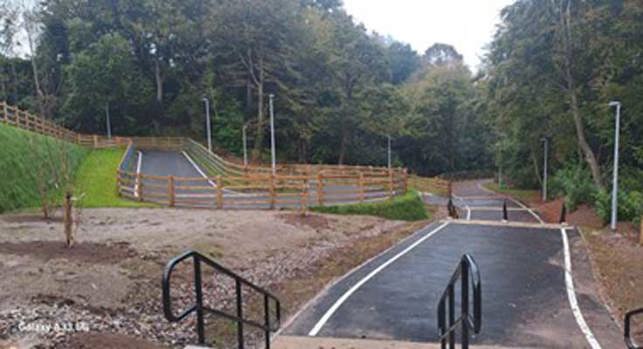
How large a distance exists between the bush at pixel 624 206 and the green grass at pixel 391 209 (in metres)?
7.40

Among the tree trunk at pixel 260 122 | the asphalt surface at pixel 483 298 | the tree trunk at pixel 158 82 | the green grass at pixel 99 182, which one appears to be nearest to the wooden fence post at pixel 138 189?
the green grass at pixel 99 182

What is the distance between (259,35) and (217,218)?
31429mm

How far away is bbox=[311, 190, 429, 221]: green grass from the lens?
732 inches

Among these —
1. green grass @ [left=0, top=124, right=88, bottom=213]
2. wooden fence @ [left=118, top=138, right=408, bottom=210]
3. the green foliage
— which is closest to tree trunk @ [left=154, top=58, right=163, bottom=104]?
wooden fence @ [left=118, top=138, right=408, bottom=210]

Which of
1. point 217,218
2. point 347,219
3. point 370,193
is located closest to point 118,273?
point 217,218

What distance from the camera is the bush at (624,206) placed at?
16611mm

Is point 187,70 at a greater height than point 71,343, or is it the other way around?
point 187,70

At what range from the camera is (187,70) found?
55656 millimetres

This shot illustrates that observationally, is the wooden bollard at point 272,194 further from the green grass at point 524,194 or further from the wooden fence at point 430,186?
the green grass at point 524,194

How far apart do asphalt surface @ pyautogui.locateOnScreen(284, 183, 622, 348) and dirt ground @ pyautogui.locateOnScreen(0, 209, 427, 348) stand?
904 mm

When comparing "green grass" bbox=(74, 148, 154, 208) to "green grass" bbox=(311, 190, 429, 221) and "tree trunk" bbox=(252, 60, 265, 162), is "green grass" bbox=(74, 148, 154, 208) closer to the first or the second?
"green grass" bbox=(311, 190, 429, 221)

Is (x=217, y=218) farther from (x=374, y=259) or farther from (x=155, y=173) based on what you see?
(x=155, y=173)

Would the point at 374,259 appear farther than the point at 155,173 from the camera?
No

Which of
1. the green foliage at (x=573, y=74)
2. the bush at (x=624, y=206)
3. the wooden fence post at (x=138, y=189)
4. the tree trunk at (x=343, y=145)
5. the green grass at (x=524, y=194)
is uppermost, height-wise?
the green foliage at (x=573, y=74)
